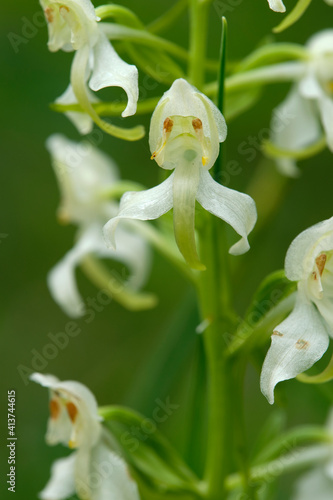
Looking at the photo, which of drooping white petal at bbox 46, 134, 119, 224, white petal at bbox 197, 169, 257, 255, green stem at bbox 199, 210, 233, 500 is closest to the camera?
white petal at bbox 197, 169, 257, 255

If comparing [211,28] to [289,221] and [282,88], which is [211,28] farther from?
[289,221]

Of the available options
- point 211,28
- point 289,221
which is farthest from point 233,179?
point 211,28

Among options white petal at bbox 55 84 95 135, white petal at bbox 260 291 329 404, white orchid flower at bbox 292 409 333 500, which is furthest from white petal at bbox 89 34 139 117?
white orchid flower at bbox 292 409 333 500

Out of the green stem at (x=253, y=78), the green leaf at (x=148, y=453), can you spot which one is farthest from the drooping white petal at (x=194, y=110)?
the green leaf at (x=148, y=453)

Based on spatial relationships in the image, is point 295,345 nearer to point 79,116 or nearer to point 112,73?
point 112,73

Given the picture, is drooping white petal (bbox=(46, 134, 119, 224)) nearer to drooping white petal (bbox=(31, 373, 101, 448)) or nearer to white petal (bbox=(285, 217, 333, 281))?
drooping white petal (bbox=(31, 373, 101, 448))

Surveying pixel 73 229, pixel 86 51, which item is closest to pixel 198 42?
pixel 86 51
